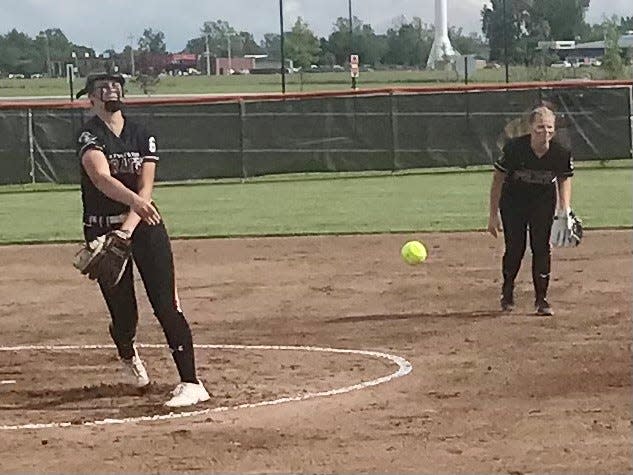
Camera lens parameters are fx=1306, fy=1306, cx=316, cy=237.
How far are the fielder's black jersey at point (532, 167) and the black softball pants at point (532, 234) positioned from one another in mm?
110

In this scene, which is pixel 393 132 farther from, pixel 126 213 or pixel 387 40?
pixel 387 40

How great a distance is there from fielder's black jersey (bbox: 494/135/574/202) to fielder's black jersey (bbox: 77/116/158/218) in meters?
3.57

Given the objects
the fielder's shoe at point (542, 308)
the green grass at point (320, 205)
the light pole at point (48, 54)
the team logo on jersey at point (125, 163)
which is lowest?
the green grass at point (320, 205)

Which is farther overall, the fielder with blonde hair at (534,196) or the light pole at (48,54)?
the light pole at (48,54)

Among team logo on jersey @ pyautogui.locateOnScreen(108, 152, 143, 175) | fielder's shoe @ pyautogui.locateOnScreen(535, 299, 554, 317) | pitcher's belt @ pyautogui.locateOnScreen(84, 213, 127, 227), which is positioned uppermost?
team logo on jersey @ pyautogui.locateOnScreen(108, 152, 143, 175)

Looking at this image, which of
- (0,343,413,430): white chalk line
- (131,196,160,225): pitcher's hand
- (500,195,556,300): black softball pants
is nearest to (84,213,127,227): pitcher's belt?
(131,196,160,225): pitcher's hand

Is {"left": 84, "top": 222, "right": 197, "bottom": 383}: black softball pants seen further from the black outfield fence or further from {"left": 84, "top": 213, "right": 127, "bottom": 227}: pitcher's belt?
the black outfield fence

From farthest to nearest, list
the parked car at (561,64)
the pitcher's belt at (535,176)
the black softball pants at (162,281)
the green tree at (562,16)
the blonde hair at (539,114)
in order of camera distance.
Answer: the green tree at (562,16), the parked car at (561,64), the pitcher's belt at (535,176), the blonde hair at (539,114), the black softball pants at (162,281)

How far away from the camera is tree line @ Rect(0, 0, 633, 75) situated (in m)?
50.1

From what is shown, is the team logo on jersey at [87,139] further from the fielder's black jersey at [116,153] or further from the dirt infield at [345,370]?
the dirt infield at [345,370]

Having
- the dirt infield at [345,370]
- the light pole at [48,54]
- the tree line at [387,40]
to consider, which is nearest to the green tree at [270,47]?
the tree line at [387,40]

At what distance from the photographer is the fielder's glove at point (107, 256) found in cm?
688

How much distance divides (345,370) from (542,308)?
8.11ft

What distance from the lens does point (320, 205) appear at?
2022 centimetres
